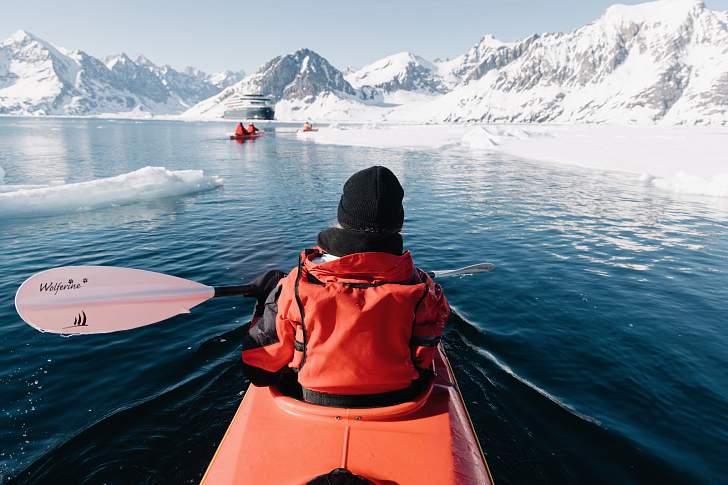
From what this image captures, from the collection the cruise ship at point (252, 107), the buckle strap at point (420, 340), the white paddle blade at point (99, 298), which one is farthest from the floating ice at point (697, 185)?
the cruise ship at point (252, 107)

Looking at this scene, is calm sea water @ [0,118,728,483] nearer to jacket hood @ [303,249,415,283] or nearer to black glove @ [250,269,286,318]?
black glove @ [250,269,286,318]

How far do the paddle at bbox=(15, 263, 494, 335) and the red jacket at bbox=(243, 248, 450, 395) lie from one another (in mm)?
2183

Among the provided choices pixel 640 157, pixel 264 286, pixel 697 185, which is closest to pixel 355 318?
pixel 264 286

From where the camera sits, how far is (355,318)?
7.43ft

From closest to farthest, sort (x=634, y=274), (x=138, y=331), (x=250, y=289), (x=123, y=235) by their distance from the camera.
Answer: (x=250, y=289) < (x=138, y=331) < (x=634, y=274) < (x=123, y=235)

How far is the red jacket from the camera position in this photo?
2281mm

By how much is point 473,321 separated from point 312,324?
179 inches

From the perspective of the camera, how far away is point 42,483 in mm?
3369

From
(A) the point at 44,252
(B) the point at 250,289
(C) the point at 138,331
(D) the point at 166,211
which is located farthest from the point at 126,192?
(B) the point at 250,289

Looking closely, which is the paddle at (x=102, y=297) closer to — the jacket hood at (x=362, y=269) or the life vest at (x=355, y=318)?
the life vest at (x=355, y=318)

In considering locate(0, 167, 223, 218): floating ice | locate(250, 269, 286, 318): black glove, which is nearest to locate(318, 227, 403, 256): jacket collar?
locate(250, 269, 286, 318): black glove

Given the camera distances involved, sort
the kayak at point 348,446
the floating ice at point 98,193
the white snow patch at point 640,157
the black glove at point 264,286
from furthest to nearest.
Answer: the white snow patch at point 640,157
the floating ice at point 98,193
the black glove at point 264,286
the kayak at point 348,446

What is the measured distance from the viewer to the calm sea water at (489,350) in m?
3.72

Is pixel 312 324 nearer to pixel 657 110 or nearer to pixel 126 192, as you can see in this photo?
pixel 126 192
